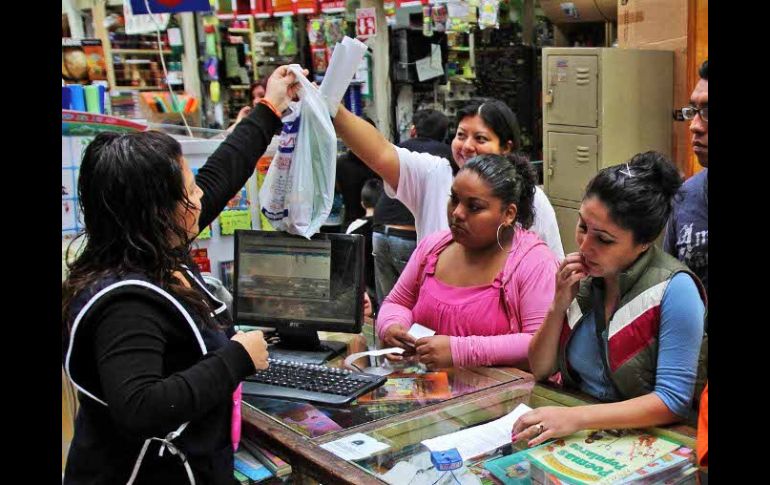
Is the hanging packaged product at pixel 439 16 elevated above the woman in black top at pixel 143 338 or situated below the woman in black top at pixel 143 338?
above

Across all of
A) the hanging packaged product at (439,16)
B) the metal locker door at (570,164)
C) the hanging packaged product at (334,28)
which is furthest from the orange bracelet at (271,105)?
the hanging packaged product at (334,28)

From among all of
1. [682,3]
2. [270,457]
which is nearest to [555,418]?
[270,457]

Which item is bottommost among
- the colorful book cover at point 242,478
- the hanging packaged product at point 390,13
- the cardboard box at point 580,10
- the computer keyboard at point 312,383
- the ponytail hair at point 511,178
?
the colorful book cover at point 242,478

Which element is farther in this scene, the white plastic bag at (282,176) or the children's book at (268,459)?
the white plastic bag at (282,176)

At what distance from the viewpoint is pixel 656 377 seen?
1.69 meters

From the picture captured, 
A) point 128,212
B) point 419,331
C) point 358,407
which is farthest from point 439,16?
point 128,212

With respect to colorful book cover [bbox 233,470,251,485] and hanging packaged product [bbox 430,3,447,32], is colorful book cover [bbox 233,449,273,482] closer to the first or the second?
colorful book cover [bbox 233,470,251,485]

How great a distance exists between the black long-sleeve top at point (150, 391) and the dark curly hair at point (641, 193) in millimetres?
850

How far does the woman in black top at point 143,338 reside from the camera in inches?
52.4

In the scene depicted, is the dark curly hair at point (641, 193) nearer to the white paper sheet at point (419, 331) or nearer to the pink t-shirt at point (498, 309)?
the pink t-shirt at point (498, 309)

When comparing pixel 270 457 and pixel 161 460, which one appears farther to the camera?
pixel 270 457

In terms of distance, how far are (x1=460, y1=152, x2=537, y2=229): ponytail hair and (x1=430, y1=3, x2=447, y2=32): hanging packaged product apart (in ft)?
11.3
